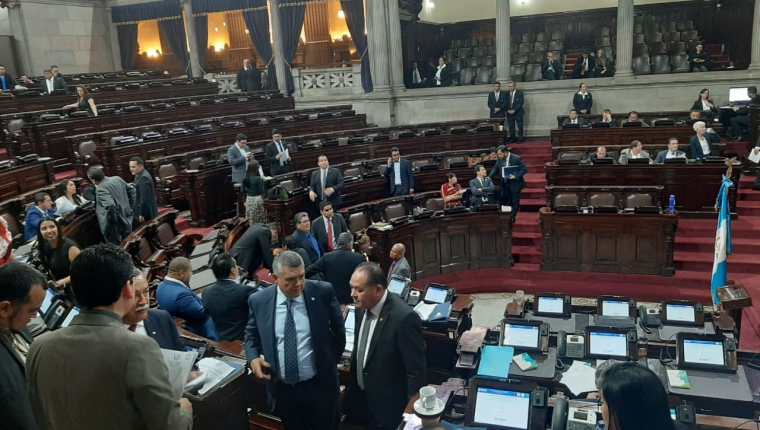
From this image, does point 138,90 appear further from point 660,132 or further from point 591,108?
point 660,132

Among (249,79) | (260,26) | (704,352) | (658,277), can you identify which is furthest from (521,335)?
(260,26)

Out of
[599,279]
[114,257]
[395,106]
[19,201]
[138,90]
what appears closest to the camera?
[114,257]

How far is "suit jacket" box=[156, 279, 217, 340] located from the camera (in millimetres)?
3979

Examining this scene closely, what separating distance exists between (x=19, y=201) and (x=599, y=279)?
786 centimetres

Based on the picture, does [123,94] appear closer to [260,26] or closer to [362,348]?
[260,26]

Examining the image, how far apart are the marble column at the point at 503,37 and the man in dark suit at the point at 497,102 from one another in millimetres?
825

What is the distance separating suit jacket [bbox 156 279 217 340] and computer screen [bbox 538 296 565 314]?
2.76 metres

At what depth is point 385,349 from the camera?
2.97 m

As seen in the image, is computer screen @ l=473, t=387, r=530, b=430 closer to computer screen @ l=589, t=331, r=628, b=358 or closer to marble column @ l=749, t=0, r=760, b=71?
computer screen @ l=589, t=331, r=628, b=358

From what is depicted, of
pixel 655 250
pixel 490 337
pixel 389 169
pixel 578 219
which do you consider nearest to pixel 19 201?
pixel 389 169

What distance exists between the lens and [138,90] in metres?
15.6

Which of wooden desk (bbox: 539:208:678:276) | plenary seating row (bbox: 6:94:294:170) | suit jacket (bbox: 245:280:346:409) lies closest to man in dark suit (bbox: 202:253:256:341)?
suit jacket (bbox: 245:280:346:409)

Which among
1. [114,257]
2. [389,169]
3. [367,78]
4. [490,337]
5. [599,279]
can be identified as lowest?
[599,279]

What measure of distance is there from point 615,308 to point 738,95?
8763mm
